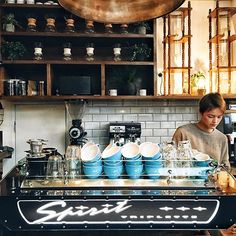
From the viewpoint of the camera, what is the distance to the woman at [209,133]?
2443 mm

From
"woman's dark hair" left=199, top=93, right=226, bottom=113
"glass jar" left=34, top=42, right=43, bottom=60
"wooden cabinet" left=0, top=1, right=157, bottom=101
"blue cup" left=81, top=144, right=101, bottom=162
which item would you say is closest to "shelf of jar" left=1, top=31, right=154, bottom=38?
"wooden cabinet" left=0, top=1, right=157, bottom=101

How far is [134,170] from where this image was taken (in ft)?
4.96

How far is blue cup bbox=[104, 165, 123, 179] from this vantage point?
1.50 m

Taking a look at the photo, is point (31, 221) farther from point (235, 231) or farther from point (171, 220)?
point (235, 231)

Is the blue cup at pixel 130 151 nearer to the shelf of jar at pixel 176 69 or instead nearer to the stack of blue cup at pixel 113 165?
the stack of blue cup at pixel 113 165

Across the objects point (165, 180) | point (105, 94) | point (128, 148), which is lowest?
point (165, 180)

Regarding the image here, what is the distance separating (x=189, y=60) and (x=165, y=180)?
2.37m

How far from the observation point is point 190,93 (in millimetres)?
3641

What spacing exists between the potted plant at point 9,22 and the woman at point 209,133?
203cm

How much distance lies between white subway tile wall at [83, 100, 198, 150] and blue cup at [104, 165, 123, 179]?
7.66ft

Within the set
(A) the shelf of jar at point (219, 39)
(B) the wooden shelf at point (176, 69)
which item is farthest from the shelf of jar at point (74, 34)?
(A) the shelf of jar at point (219, 39)

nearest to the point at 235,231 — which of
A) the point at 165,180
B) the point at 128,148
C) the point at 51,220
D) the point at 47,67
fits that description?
the point at 165,180

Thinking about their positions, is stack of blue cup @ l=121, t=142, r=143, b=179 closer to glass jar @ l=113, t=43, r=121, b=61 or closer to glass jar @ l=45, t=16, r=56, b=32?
glass jar @ l=113, t=43, r=121, b=61

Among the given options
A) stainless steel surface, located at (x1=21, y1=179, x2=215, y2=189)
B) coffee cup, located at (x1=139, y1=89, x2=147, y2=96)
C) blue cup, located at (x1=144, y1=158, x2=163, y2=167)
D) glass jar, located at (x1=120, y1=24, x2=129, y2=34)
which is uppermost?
glass jar, located at (x1=120, y1=24, x2=129, y2=34)
